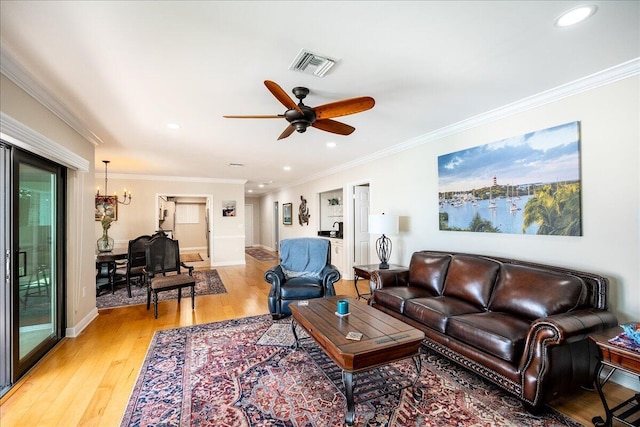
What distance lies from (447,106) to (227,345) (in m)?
3.41

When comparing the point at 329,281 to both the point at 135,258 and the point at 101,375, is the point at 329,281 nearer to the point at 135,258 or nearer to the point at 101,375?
the point at 101,375

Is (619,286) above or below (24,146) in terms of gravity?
below

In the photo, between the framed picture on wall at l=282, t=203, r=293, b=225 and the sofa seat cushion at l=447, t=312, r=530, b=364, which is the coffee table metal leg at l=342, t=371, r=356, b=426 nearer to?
the sofa seat cushion at l=447, t=312, r=530, b=364

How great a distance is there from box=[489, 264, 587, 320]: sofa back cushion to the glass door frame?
13.7 feet

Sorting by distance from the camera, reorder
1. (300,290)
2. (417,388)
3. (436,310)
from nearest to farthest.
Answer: (417,388)
(436,310)
(300,290)

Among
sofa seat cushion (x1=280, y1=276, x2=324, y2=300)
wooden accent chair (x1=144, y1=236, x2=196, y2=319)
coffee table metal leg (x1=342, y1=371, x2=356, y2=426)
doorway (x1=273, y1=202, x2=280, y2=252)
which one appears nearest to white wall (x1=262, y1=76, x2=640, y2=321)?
sofa seat cushion (x1=280, y1=276, x2=324, y2=300)

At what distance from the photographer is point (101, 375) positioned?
97.1 inches

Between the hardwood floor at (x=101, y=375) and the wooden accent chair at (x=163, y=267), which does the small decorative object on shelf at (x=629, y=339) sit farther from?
the wooden accent chair at (x=163, y=267)

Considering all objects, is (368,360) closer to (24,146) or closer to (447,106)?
(447,106)

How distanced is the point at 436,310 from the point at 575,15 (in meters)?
2.32

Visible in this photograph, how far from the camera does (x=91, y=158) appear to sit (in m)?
3.88

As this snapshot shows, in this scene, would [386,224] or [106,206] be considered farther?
[106,206]

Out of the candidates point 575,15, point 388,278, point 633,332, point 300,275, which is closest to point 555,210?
point 633,332

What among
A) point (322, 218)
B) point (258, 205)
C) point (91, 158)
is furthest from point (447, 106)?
point (258, 205)
